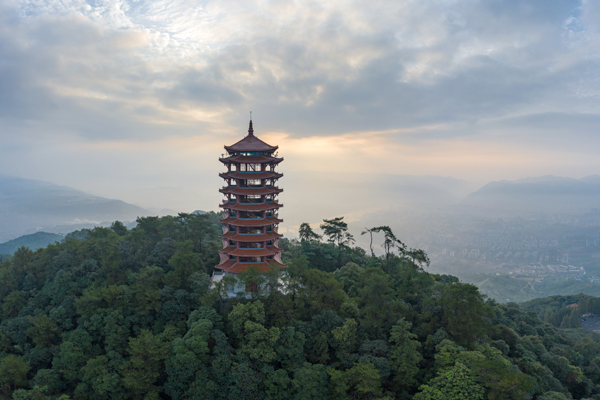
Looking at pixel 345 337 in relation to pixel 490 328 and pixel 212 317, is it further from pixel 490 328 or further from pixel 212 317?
pixel 490 328

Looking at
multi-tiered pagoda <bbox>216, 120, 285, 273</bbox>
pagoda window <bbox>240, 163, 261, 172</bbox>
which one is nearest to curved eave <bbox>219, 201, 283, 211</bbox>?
multi-tiered pagoda <bbox>216, 120, 285, 273</bbox>

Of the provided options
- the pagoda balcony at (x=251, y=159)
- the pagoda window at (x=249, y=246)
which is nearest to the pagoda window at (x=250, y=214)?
the pagoda window at (x=249, y=246)

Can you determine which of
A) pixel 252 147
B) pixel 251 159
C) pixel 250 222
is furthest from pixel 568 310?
pixel 252 147

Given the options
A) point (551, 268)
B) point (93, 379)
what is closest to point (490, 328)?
point (93, 379)

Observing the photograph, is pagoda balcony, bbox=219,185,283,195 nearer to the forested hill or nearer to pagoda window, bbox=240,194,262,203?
pagoda window, bbox=240,194,262,203

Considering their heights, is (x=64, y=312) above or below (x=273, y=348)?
above

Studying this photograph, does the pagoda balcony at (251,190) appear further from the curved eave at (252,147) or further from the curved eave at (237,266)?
the curved eave at (237,266)

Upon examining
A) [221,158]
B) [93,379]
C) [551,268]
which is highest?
[221,158]

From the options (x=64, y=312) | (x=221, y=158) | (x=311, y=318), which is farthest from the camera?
(x=221, y=158)
